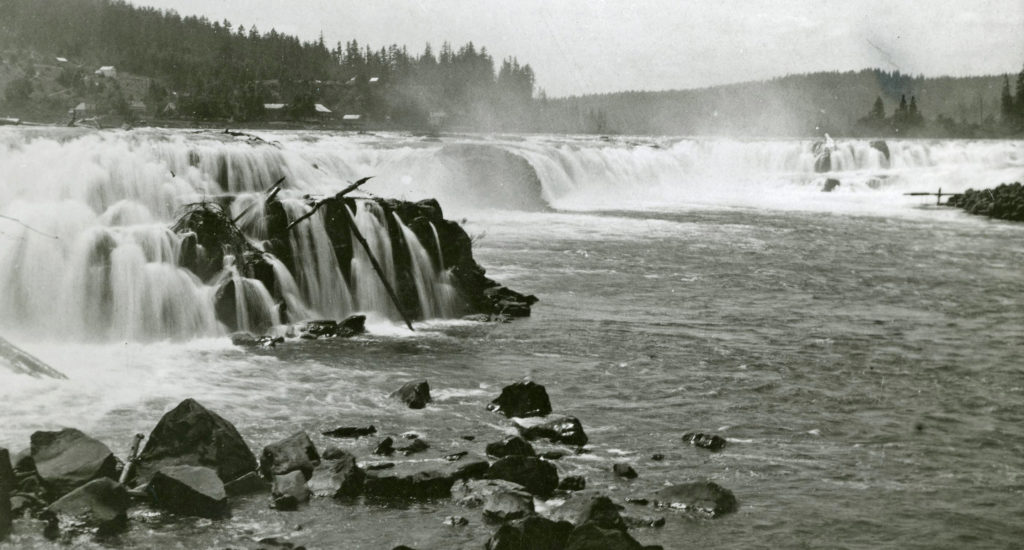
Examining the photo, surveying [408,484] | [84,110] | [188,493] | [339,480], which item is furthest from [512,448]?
[84,110]

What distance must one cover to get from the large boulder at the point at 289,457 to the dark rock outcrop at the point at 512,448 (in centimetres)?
195

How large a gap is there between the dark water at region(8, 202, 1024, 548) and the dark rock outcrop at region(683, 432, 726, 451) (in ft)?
0.38

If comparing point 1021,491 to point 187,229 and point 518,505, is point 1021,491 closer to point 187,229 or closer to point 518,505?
point 518,505

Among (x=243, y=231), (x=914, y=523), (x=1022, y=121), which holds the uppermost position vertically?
(x=1022, y=121)

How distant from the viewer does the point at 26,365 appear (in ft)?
46.9

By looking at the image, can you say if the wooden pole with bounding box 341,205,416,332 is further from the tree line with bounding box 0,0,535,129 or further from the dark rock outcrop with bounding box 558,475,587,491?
the tree line with bounding box 0,0,535,129

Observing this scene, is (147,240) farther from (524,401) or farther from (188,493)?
(188,493)

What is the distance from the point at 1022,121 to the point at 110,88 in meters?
122

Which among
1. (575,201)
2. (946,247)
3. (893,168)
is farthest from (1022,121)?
(946,247)

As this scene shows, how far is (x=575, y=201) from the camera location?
53656 mm

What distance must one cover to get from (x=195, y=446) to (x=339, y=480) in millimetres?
1505

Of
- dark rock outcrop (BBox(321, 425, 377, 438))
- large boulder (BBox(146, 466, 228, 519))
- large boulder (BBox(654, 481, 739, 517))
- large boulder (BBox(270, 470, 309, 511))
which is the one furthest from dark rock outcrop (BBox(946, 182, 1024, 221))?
large boulder (BBox(146, 466, 228, 519))

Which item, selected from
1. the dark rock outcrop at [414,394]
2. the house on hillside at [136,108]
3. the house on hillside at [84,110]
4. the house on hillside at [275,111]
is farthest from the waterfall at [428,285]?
the house on hillside at [275,111]

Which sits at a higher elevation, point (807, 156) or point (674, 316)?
point (807, 156)
